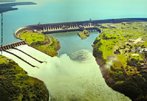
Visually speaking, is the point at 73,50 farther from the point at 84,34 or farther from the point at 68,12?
the point at 68,12

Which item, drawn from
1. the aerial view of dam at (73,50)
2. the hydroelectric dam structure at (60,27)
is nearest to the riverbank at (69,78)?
the aerial view of dam at (73,50)

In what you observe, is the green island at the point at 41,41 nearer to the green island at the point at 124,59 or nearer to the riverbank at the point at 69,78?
the riverbank at the point at 69,78

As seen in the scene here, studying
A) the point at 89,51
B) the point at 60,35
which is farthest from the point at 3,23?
the point at 89,51

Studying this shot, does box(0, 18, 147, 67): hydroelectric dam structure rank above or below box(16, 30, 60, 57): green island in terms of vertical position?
above

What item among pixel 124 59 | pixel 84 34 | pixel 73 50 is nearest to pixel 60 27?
pixel 84 34

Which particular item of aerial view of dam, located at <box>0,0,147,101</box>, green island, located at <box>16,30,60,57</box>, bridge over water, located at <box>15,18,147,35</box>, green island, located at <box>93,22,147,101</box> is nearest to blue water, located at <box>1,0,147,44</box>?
aerial view of dam, located at <box>0,0,147,101</box>

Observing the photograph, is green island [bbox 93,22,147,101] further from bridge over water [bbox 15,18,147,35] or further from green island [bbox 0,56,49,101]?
green island [bbox 0,56,49,101]
